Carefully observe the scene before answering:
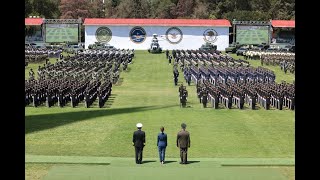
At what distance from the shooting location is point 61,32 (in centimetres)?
6894

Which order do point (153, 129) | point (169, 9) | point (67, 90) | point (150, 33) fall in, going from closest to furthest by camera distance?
point (153, 129), point (67, 90), point (150, 33), point (169, 9)

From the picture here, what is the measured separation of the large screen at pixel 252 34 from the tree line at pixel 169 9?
14332 millimetres

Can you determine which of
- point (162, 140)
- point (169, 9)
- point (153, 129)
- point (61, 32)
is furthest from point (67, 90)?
point (169, 9)

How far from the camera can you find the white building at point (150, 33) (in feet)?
226

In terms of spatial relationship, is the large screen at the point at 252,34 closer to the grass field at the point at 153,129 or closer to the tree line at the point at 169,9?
the tree line at the point at 169,9

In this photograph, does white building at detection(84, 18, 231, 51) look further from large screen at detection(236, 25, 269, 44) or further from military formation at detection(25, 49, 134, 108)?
military formation at detection(25, 49, 134, 108)

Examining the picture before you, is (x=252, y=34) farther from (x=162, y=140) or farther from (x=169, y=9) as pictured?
(x=162, y=140)

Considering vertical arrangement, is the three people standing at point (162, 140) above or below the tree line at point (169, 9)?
below

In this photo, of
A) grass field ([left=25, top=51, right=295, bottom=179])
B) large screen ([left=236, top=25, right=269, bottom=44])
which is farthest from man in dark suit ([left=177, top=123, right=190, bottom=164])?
large screen ([left=236, top=25, right=269, bottom=44])

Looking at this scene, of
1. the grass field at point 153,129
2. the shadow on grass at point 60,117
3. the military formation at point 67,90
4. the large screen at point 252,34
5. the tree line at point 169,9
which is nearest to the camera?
the grass field at point 153,129

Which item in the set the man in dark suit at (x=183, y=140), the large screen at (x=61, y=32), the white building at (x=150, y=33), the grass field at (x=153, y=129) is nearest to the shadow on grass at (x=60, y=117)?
the grass field at (x=153, y=129)

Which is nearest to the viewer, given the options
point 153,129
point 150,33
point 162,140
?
point 162,140

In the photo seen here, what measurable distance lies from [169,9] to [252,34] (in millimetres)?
32235
